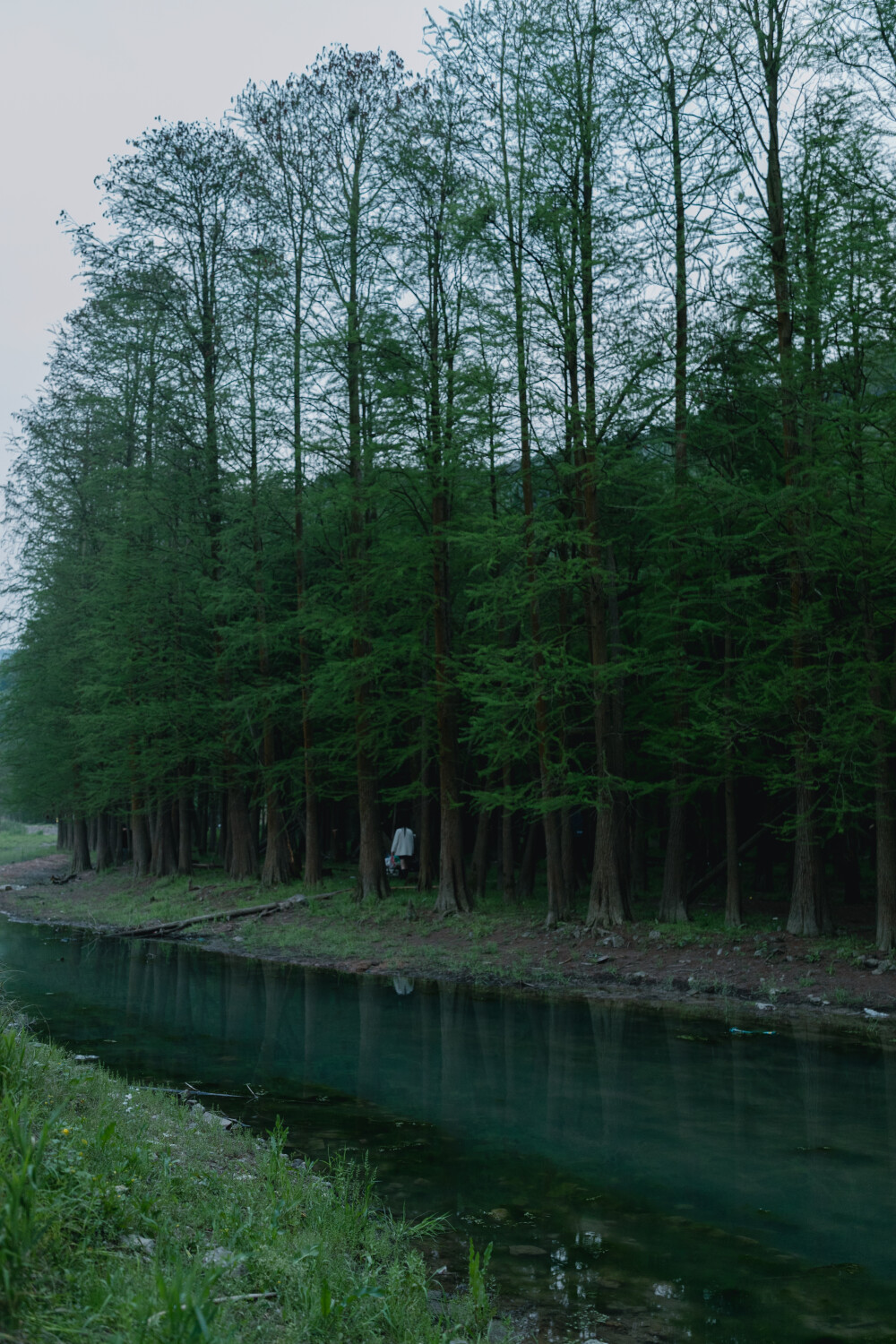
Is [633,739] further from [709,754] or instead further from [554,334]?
[554,334]

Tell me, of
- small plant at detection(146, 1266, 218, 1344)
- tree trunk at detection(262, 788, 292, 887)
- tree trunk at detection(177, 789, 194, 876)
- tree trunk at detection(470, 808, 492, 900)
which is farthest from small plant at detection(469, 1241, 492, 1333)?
tree trunk at detection(177, 789, 194, 876)

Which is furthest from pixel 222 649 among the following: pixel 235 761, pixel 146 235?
pixel 146 235

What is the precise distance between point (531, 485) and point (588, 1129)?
45.3 feet

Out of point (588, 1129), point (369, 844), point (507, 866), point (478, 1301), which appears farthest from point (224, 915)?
point (478, 1301)

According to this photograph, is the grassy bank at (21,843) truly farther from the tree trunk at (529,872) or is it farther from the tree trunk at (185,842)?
the tree trunk at (529,872)

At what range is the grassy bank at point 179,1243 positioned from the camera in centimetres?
392

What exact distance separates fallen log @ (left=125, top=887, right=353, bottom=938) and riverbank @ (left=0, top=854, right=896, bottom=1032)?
100 millimetres

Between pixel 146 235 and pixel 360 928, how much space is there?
65.5 feet

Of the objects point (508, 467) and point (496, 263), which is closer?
point (496, 263)

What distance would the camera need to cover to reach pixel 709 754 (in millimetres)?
17969

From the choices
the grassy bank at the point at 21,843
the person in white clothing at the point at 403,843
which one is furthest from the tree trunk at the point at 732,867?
the grassy bank at the point at 21,843

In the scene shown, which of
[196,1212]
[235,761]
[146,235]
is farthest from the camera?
[235,761]

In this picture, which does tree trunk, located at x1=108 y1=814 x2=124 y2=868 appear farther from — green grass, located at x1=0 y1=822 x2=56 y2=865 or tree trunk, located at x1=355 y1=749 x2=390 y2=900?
tree trunk, located at x1=355 y1=749 x2=390 y2=900

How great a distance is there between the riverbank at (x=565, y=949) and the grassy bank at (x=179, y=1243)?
8840 mm
